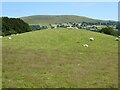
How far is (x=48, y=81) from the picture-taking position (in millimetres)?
19859

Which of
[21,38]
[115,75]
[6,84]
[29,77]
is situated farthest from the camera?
[21,38]

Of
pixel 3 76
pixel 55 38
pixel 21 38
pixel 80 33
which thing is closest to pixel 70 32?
pixel 80 33

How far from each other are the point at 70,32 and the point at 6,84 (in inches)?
1668

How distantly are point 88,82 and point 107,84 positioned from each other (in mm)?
1322

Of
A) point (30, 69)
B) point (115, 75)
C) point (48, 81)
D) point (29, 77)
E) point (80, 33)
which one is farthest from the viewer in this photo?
point (80, 33)

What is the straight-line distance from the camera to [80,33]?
59.5 m

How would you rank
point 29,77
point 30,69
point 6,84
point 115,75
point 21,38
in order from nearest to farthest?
point 6,84
point 29,77
point 115,75
point 30,69
point 21,38

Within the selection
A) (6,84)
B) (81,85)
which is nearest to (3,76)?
(6,84)

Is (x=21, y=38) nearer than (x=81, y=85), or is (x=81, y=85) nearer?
(x=81, y=85)

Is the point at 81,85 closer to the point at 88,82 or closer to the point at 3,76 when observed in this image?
the point at 88,82

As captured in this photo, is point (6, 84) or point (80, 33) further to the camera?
point (80, 33)

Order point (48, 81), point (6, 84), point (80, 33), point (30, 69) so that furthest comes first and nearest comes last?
1. point (80, 33)
2. point (30, 69)
3. point (48, 81)
4. point (6, 84)

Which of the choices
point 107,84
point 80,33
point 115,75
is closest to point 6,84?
point 107,84

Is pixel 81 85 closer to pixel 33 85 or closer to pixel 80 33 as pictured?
pixel 33 85
